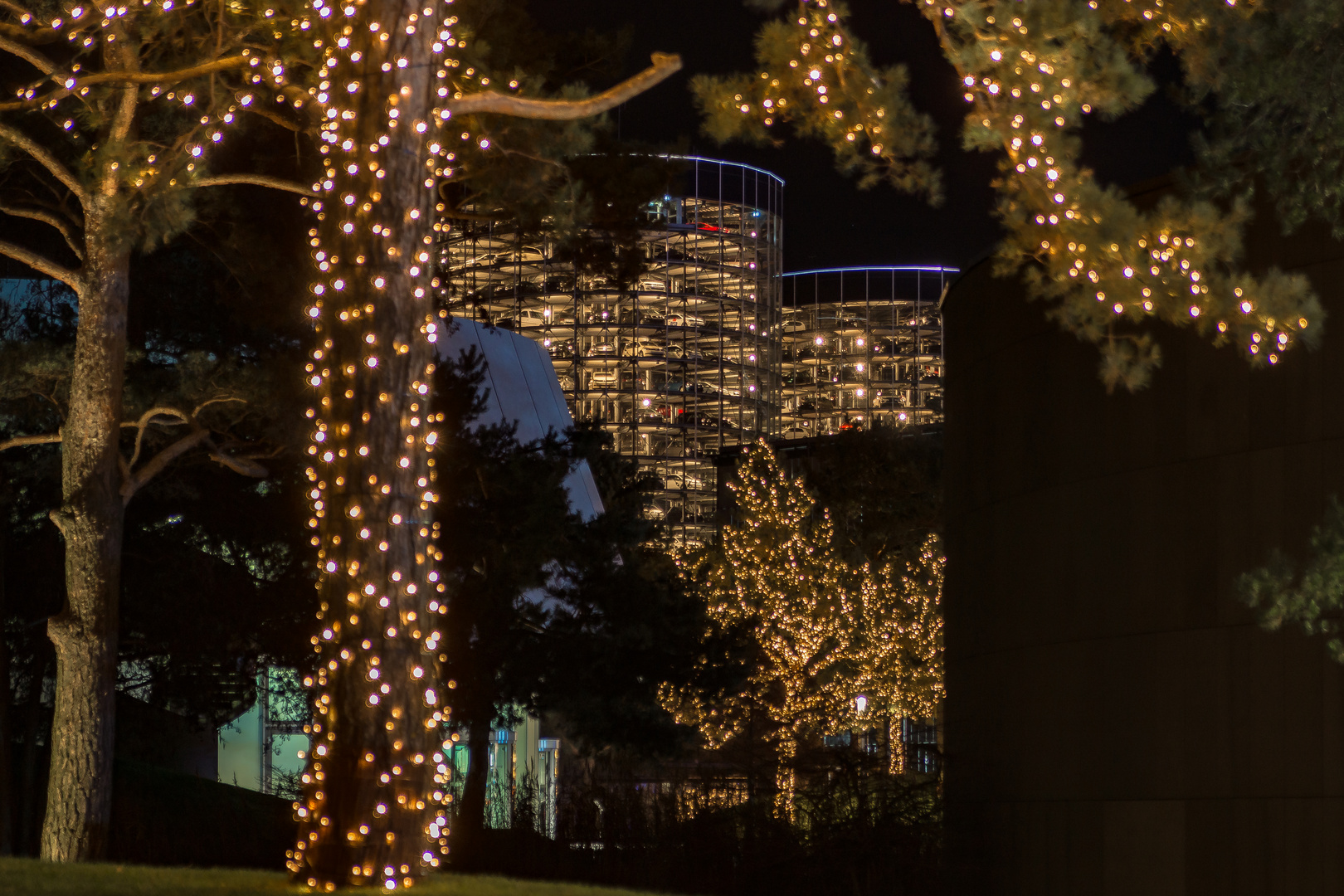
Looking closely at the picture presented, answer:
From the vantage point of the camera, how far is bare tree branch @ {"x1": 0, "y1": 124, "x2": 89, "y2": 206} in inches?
454

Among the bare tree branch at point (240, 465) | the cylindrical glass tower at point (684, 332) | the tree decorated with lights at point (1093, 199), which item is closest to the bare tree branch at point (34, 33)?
the bare tree branch at point (240, 465)

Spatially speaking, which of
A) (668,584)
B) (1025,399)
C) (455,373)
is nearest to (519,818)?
(668,584)

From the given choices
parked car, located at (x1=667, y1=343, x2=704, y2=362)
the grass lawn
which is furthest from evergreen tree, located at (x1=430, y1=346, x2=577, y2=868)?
parked car, located at (x1=667, y1=343, x2=704, y2=362)

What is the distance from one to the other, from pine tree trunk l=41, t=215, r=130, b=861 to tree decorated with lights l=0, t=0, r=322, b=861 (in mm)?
12

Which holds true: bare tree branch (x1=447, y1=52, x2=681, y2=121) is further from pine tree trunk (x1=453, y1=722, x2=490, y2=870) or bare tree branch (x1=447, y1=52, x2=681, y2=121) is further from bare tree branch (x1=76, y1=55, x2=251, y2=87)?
pine tree trunk (x1=453, y1=722, x2=490, y2=870)

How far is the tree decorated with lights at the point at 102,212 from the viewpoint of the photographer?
10.7 meters

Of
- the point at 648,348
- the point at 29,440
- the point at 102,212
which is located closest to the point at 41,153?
the point at 102,212

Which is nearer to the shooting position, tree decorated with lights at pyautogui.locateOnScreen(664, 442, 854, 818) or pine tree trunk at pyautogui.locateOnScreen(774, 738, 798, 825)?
pine tree trunk at pyautogui.locateOnScreen(774, 738, 798, 825)

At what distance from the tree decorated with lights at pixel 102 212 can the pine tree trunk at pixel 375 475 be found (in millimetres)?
3799

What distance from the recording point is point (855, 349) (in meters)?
92.3

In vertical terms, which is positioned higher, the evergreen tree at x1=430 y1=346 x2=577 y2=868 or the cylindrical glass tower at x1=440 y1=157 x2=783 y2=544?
the cylindrical glass tower at x1=440 y1=157 x2=783 y2=544

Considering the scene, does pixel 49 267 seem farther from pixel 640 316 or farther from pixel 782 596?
pixel 640 316

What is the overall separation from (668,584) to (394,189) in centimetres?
1263

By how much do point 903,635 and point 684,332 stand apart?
139ft
